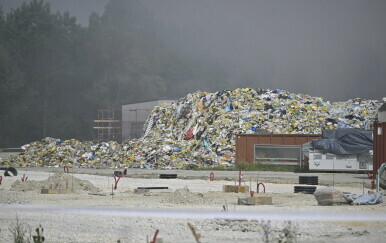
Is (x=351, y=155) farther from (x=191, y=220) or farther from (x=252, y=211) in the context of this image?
(x=191, y=220)

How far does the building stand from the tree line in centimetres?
1496

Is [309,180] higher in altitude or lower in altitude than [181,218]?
higher

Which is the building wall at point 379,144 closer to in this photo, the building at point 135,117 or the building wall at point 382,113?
the building wall at point 382,113

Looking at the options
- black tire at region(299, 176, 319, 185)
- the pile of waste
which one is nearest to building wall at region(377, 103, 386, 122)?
black tire at region(299, 176, 319, 185)

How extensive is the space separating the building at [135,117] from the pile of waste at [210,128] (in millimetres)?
14642

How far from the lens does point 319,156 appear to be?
28859 millimetres

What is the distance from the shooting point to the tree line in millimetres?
74625

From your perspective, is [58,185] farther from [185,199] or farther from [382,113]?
[382,113]

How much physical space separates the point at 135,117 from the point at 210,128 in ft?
77.4

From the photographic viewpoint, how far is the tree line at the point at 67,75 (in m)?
74.6

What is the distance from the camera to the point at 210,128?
123 ft

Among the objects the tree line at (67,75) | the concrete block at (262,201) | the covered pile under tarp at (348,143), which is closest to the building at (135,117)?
the tree line at (67,75)

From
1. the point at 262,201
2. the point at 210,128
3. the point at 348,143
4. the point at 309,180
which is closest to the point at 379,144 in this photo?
the point at 309,180

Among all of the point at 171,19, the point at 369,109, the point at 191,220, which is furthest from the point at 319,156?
the point at 171,19
